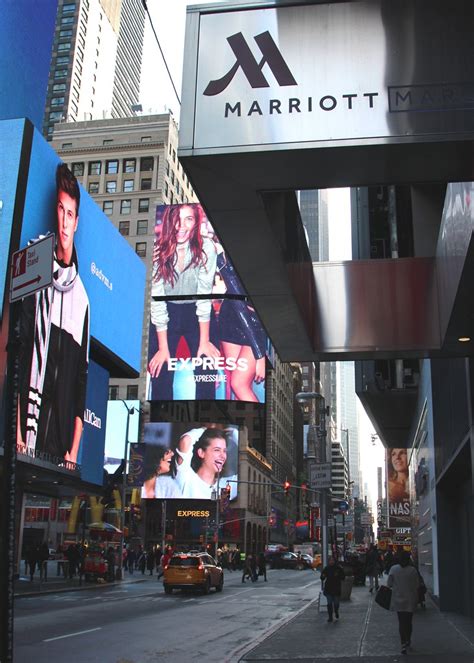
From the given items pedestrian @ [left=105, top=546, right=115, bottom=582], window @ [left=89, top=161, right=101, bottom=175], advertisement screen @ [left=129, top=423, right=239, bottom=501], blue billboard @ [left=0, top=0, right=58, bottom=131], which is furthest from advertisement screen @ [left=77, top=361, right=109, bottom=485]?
window @ [left=89, top=161, right=101, bottom=175]

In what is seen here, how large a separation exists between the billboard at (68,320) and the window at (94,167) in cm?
5998

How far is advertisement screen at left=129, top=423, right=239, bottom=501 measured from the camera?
8256 centimetres

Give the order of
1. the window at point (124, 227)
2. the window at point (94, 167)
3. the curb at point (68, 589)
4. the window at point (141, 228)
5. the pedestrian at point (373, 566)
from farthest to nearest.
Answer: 1. the window at point (94, 167)
2. the window at point (124, 227)
3. the window at point (141, 228)
4. the pedestrian at point (373, 566)
5. the curb at point (68, 589)

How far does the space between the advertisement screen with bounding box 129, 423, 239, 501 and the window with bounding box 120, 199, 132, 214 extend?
110ft

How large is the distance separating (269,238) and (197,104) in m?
1.84

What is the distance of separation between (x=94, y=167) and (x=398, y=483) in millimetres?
76437

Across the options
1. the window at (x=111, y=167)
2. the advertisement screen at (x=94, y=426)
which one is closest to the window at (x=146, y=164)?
the window at (x=111, y=167)

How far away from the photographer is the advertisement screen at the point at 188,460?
82.6 meters

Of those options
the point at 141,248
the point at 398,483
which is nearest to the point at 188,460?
the point at 141,248

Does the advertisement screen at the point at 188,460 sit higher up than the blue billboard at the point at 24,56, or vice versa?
the blue billboard at the point at 24,56

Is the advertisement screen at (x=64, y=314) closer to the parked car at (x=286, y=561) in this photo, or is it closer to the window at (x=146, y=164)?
the parked car at (x=286, y=561)

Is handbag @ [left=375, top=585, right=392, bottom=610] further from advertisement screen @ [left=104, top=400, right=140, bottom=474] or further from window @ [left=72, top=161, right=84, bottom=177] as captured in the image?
window @ [left=72, top=161, right=84, bottom=177]

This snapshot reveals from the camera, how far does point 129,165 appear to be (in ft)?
343

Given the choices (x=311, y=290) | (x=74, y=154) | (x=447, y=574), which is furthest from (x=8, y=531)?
(x=74, y=154)
